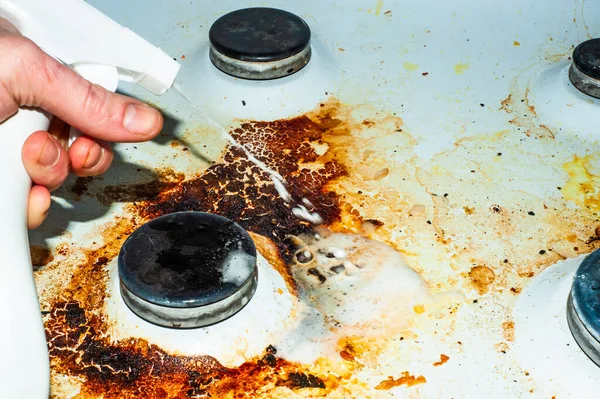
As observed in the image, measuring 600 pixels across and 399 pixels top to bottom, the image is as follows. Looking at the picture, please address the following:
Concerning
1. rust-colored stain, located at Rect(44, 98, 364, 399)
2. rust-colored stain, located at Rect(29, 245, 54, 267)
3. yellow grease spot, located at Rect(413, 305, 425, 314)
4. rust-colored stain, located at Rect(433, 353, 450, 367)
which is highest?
rust-colored stain, located at Rect(433, 353, 450, 367)

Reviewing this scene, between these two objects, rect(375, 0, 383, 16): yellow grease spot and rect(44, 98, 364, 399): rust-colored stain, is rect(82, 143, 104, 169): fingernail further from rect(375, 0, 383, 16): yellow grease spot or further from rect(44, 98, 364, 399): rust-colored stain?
rect(375, 0, 383, 16): yellow grease spot

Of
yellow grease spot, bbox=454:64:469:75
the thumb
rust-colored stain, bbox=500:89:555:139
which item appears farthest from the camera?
yellow grease spot, bbox=454:64:469:75

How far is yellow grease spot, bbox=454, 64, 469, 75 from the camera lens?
1.17 m

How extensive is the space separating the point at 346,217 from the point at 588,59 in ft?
1.48

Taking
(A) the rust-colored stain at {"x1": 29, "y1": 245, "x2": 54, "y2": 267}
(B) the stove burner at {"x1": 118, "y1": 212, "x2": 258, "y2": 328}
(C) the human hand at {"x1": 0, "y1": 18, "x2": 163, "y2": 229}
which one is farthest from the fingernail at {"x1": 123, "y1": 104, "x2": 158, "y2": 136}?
(A) the rust-colored stain at {"x1": 29, "y1": 245, "x2": 54, "y2": 267}

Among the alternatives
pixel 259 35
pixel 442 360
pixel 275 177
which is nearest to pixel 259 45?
pixel 259 35

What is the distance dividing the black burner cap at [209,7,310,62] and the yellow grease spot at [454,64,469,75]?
0.81 feet

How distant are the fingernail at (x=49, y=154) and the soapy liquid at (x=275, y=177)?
18cm

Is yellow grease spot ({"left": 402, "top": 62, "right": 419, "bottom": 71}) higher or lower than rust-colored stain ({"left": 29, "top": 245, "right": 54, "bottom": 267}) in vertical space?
higher

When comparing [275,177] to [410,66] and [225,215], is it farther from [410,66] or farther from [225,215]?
[410,66]

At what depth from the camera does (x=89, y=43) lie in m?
0.76

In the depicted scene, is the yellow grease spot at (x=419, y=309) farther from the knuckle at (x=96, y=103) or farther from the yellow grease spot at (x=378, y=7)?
the yellow grease spot at (x=378, y=7)

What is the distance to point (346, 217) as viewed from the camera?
0.94 metres

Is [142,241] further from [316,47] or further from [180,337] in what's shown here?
[316,47]
